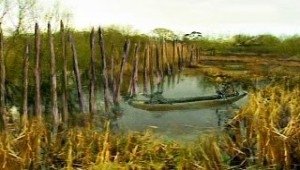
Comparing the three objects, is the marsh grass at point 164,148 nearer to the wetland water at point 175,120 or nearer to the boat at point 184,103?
the wetland water at point 175,120

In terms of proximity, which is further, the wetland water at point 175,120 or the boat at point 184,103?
the boat at point 184,103

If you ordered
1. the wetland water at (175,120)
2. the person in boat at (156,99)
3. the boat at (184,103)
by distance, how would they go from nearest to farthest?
the wetland water at (175,120) → the boat at (184,103) → the person in boat at (156,99)

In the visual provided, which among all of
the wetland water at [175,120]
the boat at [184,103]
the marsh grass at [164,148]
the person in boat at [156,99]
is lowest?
the wetland water at [175,120]

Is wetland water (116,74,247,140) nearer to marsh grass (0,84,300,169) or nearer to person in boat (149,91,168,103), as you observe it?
person in boat (149,91,168,103)

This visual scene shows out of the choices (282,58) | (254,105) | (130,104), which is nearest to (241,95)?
(130,104)

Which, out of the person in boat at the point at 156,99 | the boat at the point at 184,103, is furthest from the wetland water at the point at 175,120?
the person in boat at the point at 156,99

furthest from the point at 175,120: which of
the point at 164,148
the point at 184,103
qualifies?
the point at 164,148

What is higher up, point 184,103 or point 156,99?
point 156,99

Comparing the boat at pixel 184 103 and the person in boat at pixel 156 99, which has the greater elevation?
the person in boat at pixel 156 99

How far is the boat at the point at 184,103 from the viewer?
25.5m

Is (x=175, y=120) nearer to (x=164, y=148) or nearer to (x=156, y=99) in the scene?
(x=156, y=99)

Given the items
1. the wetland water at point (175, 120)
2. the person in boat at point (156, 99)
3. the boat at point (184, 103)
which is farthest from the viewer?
the person in boat at point (156, 99)

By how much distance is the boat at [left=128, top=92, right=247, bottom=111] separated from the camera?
83.6 ft

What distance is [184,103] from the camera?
2650cm
